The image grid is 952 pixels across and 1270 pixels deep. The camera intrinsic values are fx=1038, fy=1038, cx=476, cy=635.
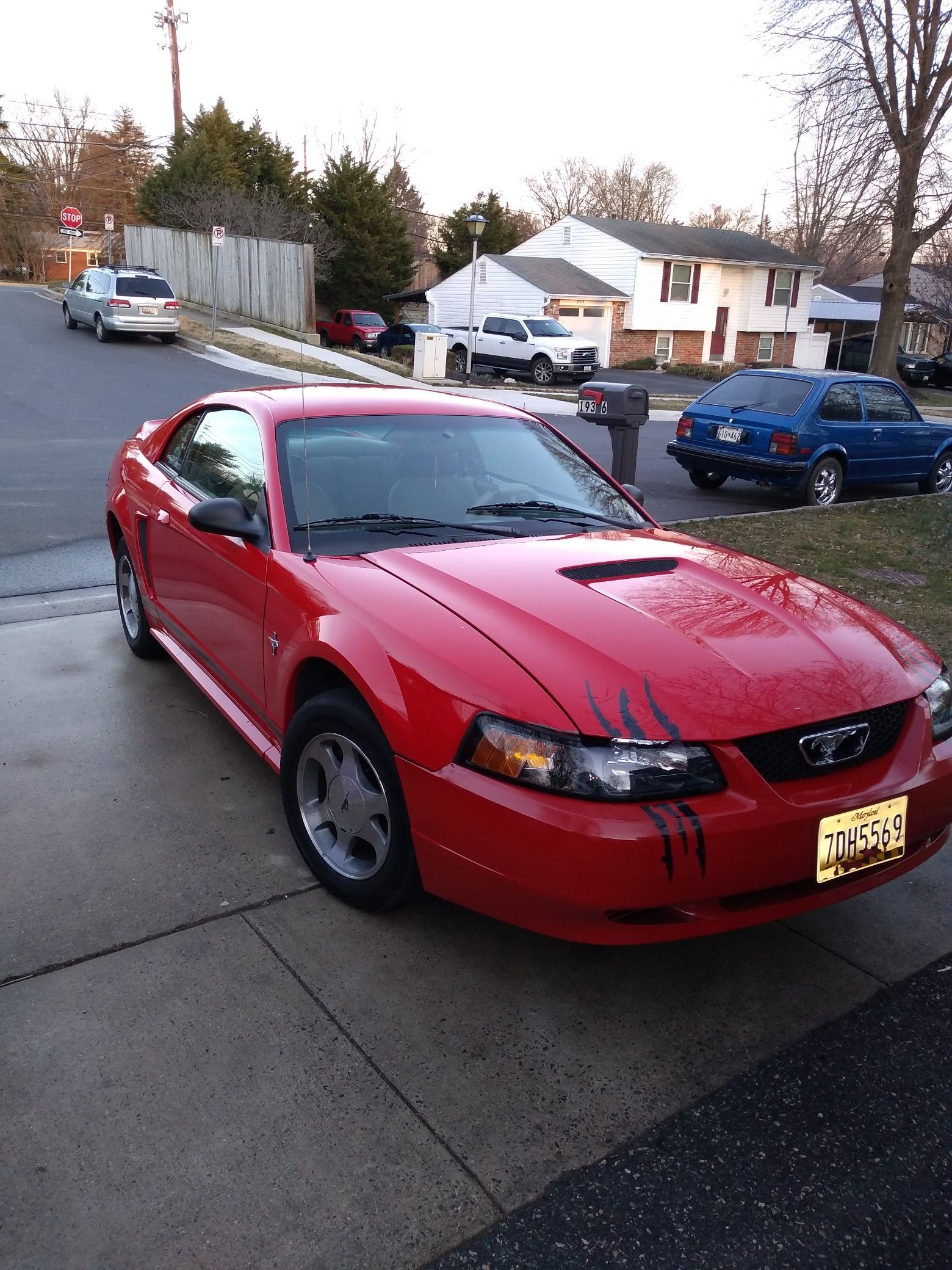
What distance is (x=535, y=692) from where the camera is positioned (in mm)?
2697

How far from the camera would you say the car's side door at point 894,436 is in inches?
474

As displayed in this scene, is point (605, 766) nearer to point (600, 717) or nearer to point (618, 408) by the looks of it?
point (600, 717)

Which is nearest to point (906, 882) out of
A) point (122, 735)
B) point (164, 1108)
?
point (164, 1108)

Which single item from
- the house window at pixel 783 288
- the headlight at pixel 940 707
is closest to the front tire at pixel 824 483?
the headlight at pixel 940 707

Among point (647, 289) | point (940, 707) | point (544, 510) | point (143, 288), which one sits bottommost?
point (940, 707)

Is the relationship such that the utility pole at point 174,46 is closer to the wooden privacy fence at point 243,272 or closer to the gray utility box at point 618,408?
the wooden privacy fence at point 243,272

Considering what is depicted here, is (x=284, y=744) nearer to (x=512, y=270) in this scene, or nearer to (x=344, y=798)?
(x=344, y=798)

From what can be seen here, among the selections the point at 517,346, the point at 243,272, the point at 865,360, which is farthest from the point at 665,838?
the point at 865,360

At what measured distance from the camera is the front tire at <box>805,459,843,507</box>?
1138cm

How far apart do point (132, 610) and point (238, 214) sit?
105 ft

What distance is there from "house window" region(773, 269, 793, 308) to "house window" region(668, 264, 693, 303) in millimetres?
5473

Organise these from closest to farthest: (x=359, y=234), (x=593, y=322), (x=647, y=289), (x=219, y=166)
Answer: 1. (x=219, y=166)
2. (x=593, y=322)
3. (x=647, y=289)
4. (x=359, y=234)

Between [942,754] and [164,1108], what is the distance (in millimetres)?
2324

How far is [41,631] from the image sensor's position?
5906 millimetres
